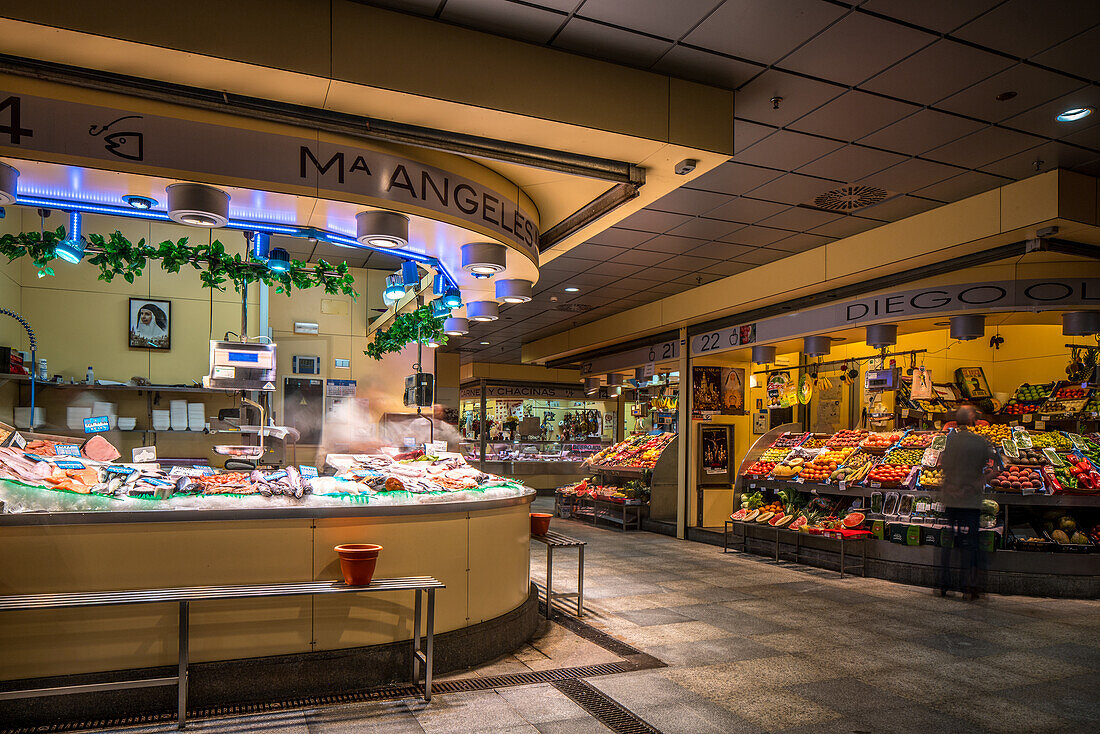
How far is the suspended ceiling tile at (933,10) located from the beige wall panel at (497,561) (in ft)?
12.4

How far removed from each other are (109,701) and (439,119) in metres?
3.53

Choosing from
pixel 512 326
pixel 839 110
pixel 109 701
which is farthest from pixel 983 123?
pixel 512 326

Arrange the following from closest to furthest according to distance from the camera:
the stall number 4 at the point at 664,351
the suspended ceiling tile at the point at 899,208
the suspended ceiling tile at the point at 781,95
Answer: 1. the suspended ceiling tile at the point at 781,95
2. the suspended ceiling tile at the point at 899,208
3. the stall number 4 at the point at 664,351

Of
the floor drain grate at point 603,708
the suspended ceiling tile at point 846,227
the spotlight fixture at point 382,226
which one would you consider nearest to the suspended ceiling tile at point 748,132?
the suspended ceiling tile at point 846,227

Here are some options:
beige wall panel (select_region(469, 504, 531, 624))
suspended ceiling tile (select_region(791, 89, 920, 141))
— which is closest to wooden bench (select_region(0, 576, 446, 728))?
beige wall panel (select_region(469, 504, 531, 624))

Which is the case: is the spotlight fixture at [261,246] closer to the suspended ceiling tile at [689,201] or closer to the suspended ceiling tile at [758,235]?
the suspended ceiling tile at [689,201]

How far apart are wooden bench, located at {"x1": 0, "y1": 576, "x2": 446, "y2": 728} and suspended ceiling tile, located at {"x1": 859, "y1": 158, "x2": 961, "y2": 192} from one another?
5.01m

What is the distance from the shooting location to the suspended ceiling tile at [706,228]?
7395 mm

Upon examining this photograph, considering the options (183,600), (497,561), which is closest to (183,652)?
(183,600)

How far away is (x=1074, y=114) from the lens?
16.3ft

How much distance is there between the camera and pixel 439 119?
13.5 feet

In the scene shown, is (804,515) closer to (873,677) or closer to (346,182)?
(873,677)

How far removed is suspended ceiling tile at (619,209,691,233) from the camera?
710 centimetres

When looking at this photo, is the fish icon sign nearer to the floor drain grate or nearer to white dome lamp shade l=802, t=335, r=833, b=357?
the floor drain grate
